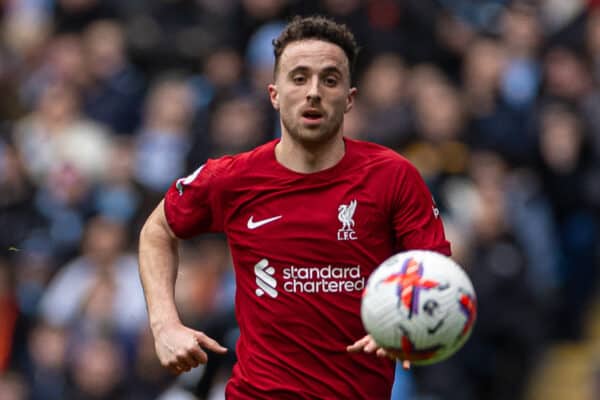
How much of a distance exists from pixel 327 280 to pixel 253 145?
603cm

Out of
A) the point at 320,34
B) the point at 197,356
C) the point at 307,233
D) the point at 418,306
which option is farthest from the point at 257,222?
the point at 418,306

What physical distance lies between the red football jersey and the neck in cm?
4

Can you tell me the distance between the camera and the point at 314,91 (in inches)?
286

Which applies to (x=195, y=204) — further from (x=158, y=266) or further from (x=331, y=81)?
(x=331, y=81)

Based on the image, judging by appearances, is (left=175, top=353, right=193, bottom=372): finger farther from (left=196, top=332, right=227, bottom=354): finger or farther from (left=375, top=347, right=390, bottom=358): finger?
(left=375, top=347, right=390, bottom=358): finger

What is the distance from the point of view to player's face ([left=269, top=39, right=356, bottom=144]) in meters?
7.31

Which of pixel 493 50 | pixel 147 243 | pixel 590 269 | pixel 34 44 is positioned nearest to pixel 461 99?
pixel 493 50

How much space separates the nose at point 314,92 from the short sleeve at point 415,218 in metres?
0.56

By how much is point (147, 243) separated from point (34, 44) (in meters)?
9.69

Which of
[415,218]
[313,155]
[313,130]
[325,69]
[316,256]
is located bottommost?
[316,256]

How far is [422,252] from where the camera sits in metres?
6.62

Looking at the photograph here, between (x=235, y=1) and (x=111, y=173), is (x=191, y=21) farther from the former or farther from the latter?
(x=111, y=173)

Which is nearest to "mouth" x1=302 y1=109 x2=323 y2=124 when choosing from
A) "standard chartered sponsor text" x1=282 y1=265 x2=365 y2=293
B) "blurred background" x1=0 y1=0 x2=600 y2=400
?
"standard chartered sponsor text" x1=282 y1=265 x2=365 y2=293

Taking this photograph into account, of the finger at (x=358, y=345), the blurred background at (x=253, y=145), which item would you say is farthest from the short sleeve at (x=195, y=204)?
the blurred background at (x=253, y=145)
